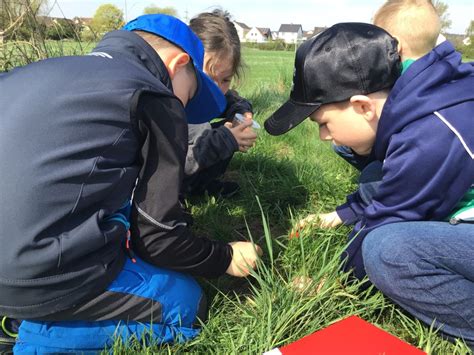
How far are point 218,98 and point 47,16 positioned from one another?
2.07 metres

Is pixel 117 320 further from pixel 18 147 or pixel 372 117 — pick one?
pixel 372 117

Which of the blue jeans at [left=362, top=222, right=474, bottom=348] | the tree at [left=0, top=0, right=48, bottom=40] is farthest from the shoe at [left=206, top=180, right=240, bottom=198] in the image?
the tree at [left=0, top=0, right=48, bottom=40]

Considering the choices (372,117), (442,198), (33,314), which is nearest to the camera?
(33,314)

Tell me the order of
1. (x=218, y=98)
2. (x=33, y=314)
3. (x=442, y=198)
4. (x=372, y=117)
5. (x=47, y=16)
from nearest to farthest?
1. (x=33, y=314)
2. (x=442, y=198)
3. (x=372, y=117)
4. (x=218, y=98)
5. (x=47, y=16)

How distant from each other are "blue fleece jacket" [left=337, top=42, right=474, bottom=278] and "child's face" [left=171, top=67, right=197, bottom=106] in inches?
28.2

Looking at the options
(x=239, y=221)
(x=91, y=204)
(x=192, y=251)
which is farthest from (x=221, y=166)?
(x=91, y=204)

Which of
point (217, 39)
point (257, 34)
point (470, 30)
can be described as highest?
point (217, 39)

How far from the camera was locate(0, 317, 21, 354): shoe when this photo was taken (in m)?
1.39

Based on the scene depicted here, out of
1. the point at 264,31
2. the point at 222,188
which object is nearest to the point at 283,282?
the point at 222,188

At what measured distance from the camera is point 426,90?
1372mm

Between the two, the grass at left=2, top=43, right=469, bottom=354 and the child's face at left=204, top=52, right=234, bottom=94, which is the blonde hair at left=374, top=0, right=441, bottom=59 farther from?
the child's face at left=204, top=52, right=234, bottom=94

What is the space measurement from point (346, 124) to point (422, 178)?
338mm

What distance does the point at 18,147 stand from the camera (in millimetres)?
1123

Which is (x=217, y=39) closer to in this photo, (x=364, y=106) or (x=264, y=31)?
(x=364, y=106)
